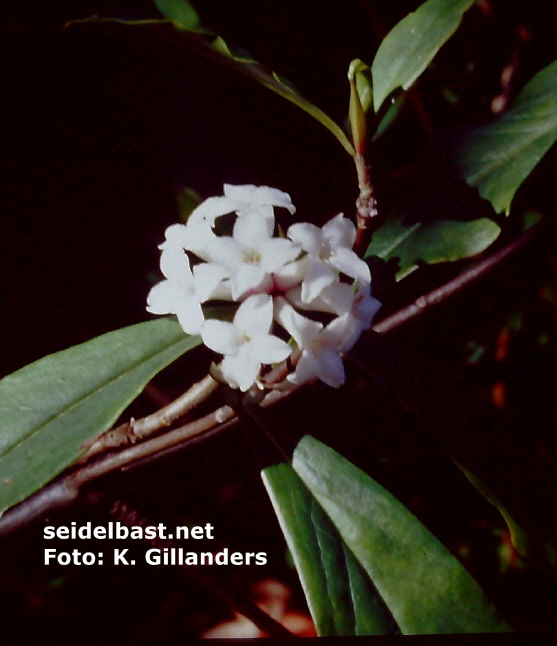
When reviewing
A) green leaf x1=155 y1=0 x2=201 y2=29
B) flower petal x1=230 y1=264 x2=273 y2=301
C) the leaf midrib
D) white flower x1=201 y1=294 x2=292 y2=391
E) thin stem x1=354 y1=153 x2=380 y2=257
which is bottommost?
white flower x1=201 y1=294 x2=292 y2=391

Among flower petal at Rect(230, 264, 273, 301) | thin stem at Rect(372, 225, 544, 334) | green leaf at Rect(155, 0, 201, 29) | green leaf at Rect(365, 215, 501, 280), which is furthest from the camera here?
green leaf at Rect(155, 0, 201, 29)

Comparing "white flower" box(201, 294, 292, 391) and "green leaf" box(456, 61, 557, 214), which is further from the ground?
"green leaf" box(456, 61, 557, 214)

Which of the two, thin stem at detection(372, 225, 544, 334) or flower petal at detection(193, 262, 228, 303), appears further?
thin stem at detection(372, 225, 544, 334)

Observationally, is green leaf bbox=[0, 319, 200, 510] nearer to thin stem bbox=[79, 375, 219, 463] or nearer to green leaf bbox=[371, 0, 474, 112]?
thin stem bbox=[79, 375, 219, 463]

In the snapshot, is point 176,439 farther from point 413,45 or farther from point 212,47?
point 413,45

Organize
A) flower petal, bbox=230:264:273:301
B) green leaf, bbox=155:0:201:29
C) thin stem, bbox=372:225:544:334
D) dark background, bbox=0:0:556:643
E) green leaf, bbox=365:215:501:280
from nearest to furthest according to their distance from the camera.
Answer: flower petal, bbox=230:264:273:301, green leaf, bbox=365:215:501:280, thin stem, bbox=372:225:544:334, green leaf, bbox=155:0:201:29, dark background, bbox=0:0:556:643

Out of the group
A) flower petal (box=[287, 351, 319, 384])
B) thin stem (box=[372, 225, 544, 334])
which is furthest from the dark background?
flower petal (box=[287, 351, 319, 384])

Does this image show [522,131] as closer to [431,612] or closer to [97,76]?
[431,612]

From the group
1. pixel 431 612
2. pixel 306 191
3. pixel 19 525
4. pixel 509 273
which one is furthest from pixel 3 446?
pixel 509 273
